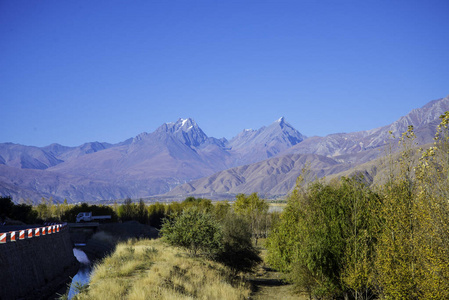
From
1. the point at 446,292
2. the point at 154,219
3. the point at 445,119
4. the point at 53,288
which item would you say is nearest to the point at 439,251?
the point at 446,292

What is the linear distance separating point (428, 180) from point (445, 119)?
120 inches

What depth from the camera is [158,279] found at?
25734mm

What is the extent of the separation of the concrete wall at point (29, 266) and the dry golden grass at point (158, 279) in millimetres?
4584

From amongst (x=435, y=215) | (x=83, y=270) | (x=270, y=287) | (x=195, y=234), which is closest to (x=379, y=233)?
(x=435, y=215)

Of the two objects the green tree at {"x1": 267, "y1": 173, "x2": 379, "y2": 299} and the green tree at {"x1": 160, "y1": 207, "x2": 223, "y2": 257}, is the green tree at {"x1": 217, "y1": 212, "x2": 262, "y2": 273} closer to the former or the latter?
the green tree at {"x1": 160, "y1": 207, "x2": 223, "y2": 257}

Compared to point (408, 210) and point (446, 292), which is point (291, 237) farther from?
point (446, 292)

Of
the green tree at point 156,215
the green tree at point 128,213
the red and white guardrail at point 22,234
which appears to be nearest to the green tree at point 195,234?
the red and white guardrail at point 22,234

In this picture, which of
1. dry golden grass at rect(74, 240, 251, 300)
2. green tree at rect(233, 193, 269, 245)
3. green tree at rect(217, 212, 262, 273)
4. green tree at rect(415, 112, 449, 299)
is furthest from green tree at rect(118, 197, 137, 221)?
green tree at rect(415, 112, 449, 299)

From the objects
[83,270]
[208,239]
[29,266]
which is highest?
[208,239]

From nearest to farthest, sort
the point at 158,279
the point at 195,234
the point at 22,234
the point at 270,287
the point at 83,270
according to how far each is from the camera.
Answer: the point at 158,279 → the point at 22,234 → the point at 195,234 → the point at 270,287 → the point at 83,270

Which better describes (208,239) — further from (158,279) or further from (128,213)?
(128,213)

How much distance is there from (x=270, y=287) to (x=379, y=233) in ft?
50.8

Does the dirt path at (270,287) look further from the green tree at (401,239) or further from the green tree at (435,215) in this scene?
the green tree at (435,215)

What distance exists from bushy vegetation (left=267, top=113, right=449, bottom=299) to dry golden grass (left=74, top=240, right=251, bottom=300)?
614 centimetres
